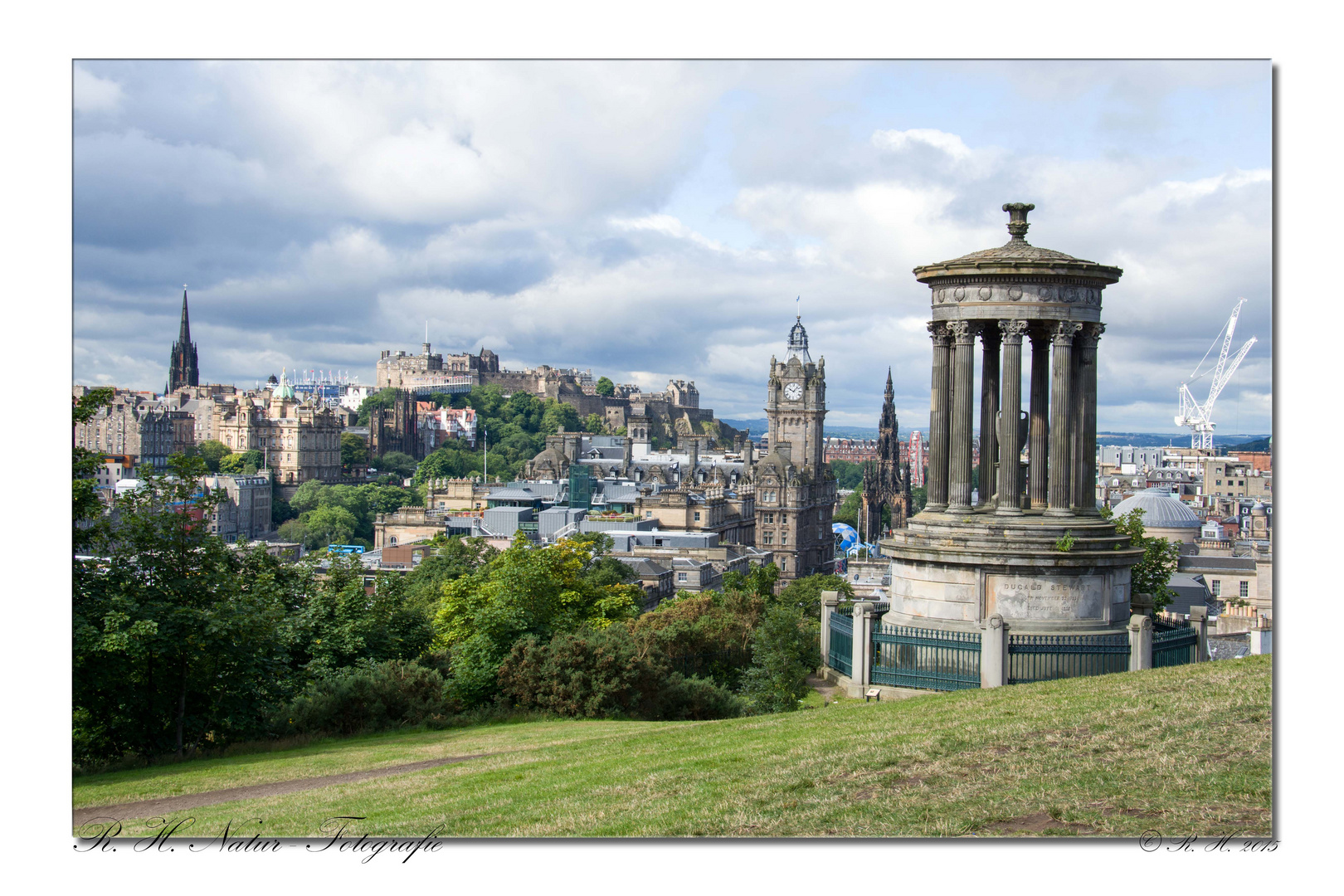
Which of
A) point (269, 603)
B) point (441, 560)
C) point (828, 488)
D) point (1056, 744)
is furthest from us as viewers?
point (828, 488)

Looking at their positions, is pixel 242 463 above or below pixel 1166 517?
above

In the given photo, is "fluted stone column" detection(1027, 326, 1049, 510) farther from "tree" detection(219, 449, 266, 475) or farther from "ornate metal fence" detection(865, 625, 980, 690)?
"tree" detection(219, 449, 266, 475)

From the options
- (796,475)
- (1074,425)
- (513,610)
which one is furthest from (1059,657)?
(796,475)

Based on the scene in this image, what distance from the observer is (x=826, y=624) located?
2419cm

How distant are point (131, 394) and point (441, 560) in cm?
10265

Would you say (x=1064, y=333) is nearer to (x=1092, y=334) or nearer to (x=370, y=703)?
(x=1092, y=334)

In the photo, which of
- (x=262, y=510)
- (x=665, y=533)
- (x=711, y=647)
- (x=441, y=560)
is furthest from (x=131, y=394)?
(x=711, y=647)

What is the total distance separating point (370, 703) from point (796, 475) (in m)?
125

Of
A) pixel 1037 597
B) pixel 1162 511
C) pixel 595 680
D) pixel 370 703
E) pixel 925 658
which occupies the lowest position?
A: pixel 1162 511

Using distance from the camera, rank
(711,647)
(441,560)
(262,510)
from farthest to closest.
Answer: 1. (262,510)
2. (441,560)
3. (711,647)

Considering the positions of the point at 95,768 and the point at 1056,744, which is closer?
the point at 1056,744

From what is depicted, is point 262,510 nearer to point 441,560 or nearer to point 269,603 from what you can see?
point 441,560

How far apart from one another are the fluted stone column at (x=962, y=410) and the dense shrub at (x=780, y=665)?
15.0ft

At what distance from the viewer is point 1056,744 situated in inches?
601
